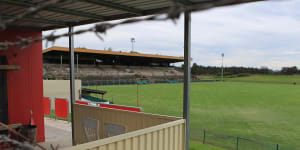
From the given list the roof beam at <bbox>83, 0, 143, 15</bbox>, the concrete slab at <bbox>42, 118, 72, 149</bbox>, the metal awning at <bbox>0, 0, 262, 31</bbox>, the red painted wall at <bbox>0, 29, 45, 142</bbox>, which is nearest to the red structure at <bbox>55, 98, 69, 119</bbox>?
the concrete slab at <bbox>42, 118, 72, 149</bbox>

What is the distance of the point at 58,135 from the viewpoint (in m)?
8.51

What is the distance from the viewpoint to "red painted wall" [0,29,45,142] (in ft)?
21.4

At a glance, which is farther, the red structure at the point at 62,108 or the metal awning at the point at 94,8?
the red structure at the point at 62,108

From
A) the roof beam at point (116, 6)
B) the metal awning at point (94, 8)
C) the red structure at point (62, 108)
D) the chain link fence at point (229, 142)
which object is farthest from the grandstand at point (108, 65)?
the roof beam at point (116, 6)

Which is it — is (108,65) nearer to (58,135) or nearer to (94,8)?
(58,135)

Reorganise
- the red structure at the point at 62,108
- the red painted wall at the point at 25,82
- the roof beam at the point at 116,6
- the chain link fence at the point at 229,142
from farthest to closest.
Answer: the red structure at the point at 62,108, the chain link fence at the point at 229,142, the red painted wall at the point at 25,82, the roof beam at the point at 116,6

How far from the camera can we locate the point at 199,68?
103 m

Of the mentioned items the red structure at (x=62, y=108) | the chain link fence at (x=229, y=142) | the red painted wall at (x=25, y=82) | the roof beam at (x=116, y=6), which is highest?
the roof beam at (x=116, y=6)

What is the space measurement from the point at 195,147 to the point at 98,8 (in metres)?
5.76

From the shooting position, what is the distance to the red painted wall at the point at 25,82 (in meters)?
6.53

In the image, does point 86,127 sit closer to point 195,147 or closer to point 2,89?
point 2,89

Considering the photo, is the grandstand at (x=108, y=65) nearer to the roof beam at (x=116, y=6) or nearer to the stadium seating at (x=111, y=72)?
the stadium seating at (x=111, y=72)

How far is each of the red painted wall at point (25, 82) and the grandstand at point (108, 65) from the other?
1511 inches

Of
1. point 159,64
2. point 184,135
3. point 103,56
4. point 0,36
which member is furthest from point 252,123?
point 159,64
